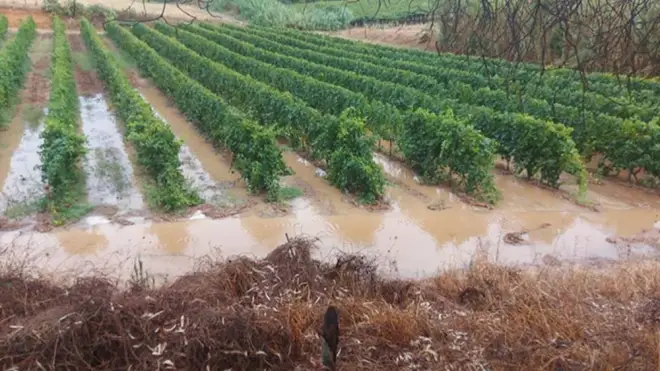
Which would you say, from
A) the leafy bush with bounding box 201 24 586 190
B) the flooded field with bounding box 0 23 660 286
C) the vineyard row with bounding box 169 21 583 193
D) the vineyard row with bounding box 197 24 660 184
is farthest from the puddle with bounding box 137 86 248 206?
the vineyard row with bounding box 197 24 660 184

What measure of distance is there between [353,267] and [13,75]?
19129mm

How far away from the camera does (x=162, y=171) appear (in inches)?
480

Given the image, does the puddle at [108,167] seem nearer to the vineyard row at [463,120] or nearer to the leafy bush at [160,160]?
the leafy bush at [160,160]

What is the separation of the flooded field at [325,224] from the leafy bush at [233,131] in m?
0.49

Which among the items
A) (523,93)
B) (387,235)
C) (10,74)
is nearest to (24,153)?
(10,74)

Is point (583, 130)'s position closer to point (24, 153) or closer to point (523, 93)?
point (523, 93)

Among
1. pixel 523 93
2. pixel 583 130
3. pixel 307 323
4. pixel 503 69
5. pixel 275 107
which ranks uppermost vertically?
pixel 523 93

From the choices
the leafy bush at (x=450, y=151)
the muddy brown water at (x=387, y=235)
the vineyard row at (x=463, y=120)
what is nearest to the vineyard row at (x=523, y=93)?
the vineyard row at (x=463, y=120)

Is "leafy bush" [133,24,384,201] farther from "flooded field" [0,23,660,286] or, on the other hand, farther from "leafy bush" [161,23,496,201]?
"flooded field" [0,23,660,286]

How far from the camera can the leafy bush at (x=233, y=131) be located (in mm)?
11953

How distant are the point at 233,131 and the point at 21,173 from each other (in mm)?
4763

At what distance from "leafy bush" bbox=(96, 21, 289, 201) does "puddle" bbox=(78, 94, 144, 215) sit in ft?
7.32

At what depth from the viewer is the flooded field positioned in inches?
377

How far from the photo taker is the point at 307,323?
530 cm
